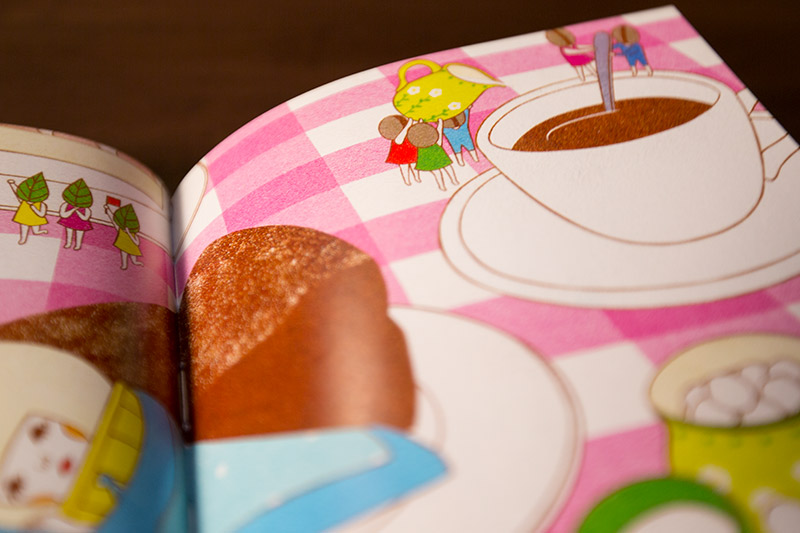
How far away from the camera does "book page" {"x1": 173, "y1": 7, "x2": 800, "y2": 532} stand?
45cm

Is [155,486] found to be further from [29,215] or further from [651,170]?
[651,170]

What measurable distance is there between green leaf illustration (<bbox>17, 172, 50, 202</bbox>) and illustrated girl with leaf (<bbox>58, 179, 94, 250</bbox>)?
0.05ft

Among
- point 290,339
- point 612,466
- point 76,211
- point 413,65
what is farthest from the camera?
point 413,65

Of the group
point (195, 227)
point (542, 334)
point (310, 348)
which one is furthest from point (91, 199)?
point (542, 334)

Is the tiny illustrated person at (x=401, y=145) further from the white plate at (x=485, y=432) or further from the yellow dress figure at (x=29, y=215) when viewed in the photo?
the yellow dress figure at (x=29, y=215)

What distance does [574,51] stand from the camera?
0.74 meters

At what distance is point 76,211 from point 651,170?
486 mm

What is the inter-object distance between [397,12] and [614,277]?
29.4 inches

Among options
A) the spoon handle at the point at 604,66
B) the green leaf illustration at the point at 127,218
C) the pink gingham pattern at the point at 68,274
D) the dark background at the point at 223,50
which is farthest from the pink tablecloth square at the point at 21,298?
the spoon handle at the point at 604,66

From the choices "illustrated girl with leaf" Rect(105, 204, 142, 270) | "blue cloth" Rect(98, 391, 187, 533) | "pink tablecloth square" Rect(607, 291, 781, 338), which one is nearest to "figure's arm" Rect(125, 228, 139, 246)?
"illustrated girl with leaf" Rect(105, 204, 142, 270)

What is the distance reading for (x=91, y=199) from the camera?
2.17 ft

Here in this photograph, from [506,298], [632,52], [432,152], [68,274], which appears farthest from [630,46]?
[68,274]

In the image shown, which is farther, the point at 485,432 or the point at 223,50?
the point at 223,50

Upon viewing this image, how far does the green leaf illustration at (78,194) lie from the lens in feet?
2.14
